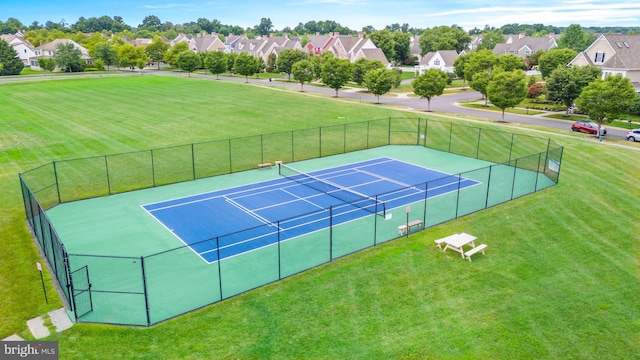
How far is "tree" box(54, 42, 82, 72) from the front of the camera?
103312 mm

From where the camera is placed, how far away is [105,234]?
20.8 m

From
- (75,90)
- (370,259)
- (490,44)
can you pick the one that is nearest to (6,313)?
(370,259)

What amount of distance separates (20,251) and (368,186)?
57.0 ft

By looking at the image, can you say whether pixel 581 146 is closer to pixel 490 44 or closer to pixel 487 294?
pixel 487 294

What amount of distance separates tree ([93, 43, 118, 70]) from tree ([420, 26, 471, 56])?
74026 mm

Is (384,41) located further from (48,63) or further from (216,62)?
(48,63)

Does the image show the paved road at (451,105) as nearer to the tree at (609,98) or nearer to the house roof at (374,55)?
the tree at (609,98)

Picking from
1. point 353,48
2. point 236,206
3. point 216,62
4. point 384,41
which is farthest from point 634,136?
point 384,41

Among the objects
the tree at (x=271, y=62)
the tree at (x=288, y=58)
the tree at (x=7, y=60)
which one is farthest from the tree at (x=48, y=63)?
the tree at (x=288, y=58)

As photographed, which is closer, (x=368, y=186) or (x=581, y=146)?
(x=368, y=186)

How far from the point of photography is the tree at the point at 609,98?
1538 inches

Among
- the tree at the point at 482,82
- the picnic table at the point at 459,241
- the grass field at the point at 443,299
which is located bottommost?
the grass field at the point at 443,299

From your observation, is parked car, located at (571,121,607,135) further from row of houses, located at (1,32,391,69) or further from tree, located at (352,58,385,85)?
row of houses, located at (1,32,391,69)

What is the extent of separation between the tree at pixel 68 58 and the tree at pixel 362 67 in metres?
64.8
